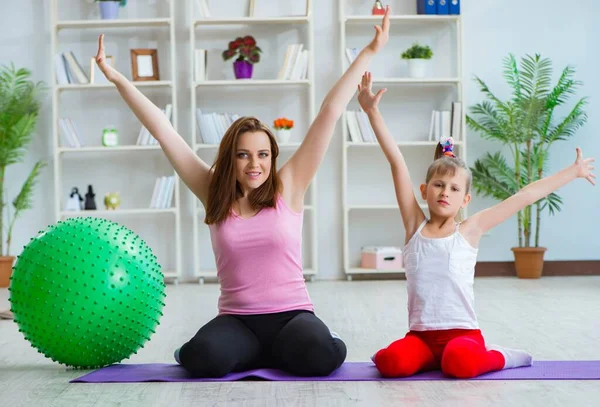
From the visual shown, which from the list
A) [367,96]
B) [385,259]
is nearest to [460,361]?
[367,96]

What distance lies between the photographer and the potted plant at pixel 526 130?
6.29 m

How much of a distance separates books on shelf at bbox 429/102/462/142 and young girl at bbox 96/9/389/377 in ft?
12.1

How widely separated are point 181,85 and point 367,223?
176cm

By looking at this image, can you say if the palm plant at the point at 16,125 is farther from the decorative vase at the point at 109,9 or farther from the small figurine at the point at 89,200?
the decorative vase at the point at 109,9

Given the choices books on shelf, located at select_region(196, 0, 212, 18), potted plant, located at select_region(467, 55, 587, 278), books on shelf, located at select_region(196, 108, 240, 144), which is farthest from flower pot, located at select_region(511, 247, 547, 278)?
books on shelf, located at select_region(196, 0, 212, 18)

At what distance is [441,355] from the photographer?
2811mm

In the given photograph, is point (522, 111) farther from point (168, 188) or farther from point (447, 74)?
point (168, 188)

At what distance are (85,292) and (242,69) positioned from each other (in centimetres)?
394

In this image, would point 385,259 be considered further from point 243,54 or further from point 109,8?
point 109,8

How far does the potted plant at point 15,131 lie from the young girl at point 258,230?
12.2 feet

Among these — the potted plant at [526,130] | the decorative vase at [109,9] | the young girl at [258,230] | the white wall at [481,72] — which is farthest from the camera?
the white wall at [481,72]

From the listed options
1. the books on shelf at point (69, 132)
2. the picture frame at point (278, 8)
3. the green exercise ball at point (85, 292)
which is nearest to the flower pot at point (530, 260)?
the picture frame at point (278, 8)

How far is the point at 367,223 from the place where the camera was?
22.1 feet

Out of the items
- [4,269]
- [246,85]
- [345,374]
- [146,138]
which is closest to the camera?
[345,374]
